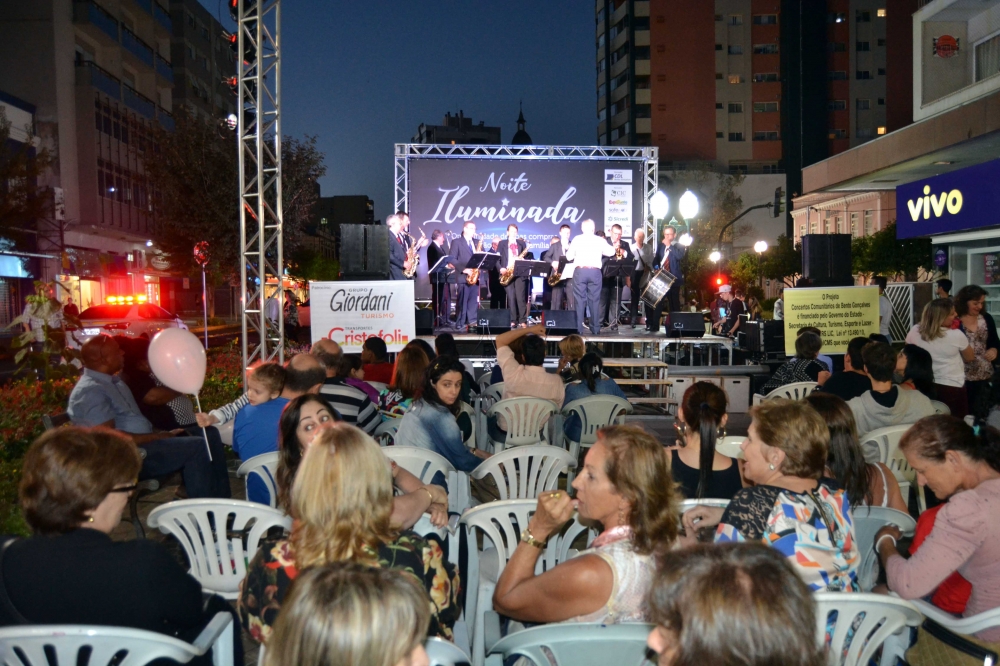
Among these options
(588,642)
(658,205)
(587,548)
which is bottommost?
(588,642)

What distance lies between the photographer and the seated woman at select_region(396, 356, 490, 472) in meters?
4.38

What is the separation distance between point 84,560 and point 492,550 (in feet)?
5.74

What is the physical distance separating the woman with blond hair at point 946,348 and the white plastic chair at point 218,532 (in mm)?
5495

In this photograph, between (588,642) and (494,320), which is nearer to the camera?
(588,642)

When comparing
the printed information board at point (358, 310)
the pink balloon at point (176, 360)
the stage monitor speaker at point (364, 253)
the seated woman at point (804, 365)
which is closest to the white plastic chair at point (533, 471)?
the pink balloon at point (176, 360)

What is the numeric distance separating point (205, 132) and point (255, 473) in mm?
20521

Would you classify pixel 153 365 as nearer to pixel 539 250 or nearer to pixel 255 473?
pixel 255 473

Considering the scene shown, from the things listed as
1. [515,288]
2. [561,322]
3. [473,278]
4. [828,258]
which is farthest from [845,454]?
[515,288]

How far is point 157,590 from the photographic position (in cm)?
232

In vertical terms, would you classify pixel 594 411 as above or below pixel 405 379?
below

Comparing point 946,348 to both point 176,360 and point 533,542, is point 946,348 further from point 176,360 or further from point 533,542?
point 176,360

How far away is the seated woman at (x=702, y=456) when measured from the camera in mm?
3496

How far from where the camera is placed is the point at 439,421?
4387 millimetres

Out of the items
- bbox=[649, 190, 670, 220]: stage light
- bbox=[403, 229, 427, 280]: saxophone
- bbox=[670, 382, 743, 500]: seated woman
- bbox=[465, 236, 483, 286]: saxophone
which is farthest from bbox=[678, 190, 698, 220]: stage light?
bbox=[670, 382, 743, 500]: seated woman
